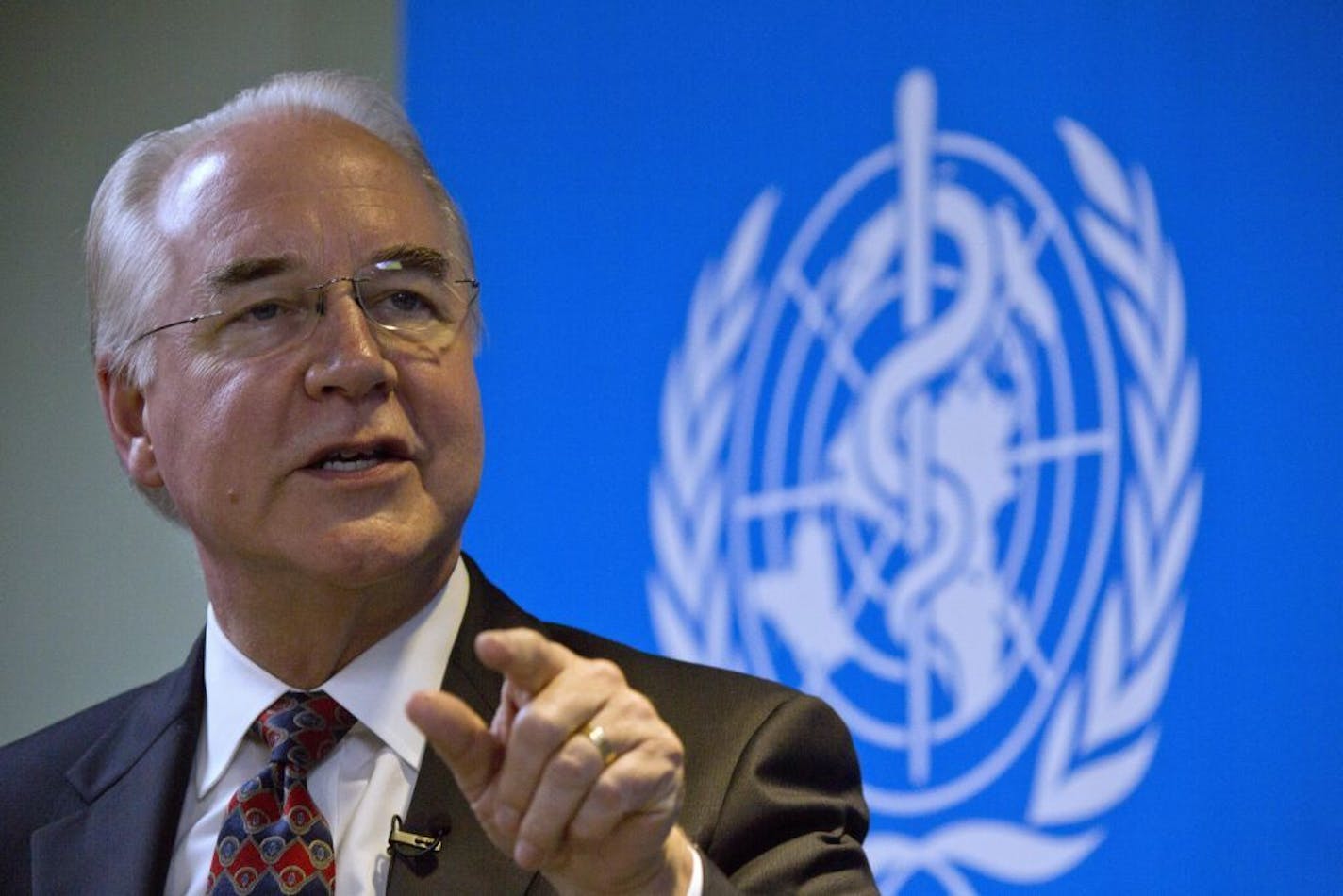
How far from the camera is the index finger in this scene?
1270mm

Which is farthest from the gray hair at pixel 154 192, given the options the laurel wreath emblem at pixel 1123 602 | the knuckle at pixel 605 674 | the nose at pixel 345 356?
the laurel wreath emblem at pixel 1123 602

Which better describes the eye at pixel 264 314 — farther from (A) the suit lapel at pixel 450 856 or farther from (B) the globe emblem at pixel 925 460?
(B) the globe emblem at pixel 925 460

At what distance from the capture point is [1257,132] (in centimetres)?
270

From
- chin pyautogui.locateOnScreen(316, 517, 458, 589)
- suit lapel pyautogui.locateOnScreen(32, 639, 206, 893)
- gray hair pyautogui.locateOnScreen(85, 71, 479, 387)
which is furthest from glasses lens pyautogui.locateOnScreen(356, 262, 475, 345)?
suit lapel pyautogui.locateOnScreen(32, 639, 206, 893)

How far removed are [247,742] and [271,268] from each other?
0.53 m

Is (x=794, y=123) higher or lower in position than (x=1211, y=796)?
higher

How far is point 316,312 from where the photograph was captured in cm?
194

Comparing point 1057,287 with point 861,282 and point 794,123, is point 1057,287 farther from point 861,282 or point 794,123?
point 794,123

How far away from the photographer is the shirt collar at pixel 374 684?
1897 millimetres

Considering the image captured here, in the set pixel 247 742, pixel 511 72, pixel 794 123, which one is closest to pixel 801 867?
pixel 247 742

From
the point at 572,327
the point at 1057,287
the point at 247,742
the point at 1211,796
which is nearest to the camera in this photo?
the point at 247,742

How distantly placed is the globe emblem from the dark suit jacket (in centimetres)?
100

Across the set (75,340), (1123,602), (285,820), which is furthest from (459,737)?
(75,340)

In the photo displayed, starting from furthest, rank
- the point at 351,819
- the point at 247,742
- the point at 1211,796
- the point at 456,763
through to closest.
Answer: the point at 1211,796, the point at 247,742, the point at 351,819, the point at 456,763
